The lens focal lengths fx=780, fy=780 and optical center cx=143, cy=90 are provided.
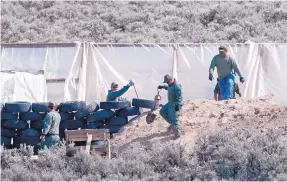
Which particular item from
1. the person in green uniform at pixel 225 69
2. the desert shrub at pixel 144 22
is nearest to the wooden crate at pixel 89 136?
the person in green uniform at pixel 225 69

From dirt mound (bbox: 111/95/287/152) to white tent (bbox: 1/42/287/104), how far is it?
4353mm

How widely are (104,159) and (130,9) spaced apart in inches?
665

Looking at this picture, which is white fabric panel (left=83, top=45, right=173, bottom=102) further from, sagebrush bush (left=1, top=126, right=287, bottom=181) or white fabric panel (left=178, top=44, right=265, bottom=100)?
sagebrush bush (left=1, top=126, right=287, bottom=181)

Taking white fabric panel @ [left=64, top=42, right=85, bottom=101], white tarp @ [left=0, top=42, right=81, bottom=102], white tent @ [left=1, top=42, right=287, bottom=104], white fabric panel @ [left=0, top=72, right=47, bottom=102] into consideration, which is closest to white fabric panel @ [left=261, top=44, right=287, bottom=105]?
white tent @ [left=1, top=42, right=287, bottom=104]

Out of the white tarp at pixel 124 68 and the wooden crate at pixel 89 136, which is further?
the white tarp at pixel 124 68

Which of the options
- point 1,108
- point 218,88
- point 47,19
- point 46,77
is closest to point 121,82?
point 46,77

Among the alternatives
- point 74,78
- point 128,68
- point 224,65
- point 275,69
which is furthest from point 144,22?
point 224,65

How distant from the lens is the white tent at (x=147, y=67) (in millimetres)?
20422

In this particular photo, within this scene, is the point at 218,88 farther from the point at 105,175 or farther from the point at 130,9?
the point at 130,9

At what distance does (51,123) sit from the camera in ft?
50.2

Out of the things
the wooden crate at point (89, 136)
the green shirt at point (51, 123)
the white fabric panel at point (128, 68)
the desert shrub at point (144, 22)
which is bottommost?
the wooden crate at point (89, 136)

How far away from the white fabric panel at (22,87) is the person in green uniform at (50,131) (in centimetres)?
258

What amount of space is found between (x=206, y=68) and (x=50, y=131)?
6.35 meters

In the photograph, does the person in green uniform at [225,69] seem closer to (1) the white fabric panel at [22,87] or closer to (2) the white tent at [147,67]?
(2) the white tent at [147,67]
